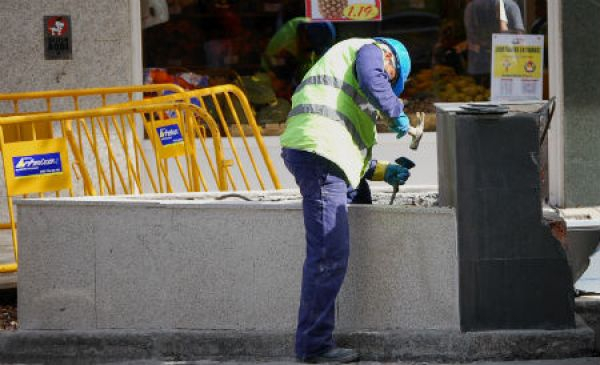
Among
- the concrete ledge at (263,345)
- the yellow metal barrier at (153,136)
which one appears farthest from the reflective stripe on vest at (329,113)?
the yellow metal barrier at (153,136)

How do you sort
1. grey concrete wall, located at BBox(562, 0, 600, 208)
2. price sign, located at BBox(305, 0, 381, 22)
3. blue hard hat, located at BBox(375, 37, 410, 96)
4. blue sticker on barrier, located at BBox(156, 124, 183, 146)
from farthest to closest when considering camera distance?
1. grey concrete wall, located at BBox(562, 0, 600, 208)
2. price sign, located at BBox(305, 0, 381, 22)
3. blue sticker on barrier, located at BBox(156, 124, 183, 146)
4. blue hard hat, located at BBox(375, 37, 410, 96)

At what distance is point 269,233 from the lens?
269 inches

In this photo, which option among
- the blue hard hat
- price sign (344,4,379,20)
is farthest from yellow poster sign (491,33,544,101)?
the blue hard hat

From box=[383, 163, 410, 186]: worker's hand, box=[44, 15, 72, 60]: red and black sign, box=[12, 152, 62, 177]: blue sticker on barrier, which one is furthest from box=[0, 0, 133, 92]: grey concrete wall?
box=[383, 163, 410, 186]: worker's hand

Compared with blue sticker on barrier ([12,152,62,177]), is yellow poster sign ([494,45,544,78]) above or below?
above

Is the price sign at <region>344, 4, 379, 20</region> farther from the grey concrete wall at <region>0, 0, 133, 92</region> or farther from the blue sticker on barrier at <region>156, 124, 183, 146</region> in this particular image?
the blue sticker on barrier at <region>156, 124, 183, 146</region>

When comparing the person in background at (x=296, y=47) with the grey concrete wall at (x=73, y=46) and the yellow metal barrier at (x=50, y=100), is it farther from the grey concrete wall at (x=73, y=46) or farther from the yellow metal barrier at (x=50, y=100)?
the grey concrete wall at (x=73, y=46)

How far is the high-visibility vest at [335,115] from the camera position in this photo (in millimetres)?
6562

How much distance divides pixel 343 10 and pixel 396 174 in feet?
13.8

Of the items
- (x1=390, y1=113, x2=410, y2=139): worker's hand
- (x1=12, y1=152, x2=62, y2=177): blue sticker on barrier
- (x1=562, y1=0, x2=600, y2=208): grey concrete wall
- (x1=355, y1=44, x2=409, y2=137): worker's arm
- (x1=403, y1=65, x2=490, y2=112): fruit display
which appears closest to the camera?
(x1=355, y1=44, x2=409, y2=137): worker's arm

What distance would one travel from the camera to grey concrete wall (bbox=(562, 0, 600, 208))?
1117cm

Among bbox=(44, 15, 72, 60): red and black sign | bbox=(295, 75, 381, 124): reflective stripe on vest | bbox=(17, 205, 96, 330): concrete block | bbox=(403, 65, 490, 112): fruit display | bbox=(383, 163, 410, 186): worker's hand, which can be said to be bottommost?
bbox=(17, 205, 96, 330): concrete block

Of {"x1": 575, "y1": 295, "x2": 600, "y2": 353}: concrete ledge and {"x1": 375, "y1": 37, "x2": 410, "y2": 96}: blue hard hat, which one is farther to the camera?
{"x1": 575, "y1": 295, "x2": 600, "y2": 353}: concrete ledge

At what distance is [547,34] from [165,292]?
5.51 m
